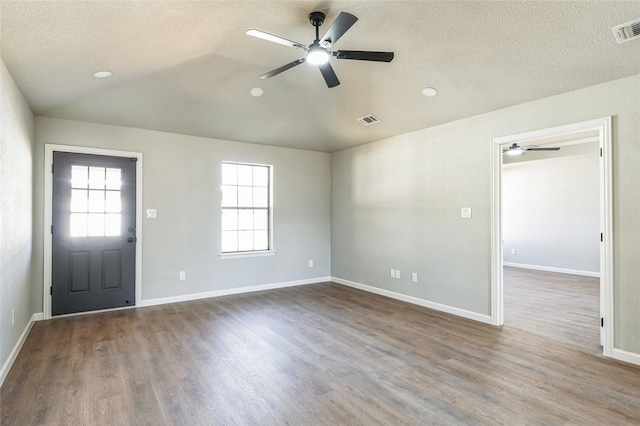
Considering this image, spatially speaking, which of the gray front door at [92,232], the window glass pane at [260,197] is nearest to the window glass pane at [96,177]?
the gray front door at [92,232]

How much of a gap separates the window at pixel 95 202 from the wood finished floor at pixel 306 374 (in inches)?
45.5

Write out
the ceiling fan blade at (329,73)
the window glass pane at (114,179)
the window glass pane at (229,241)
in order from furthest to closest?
the window glass pane at (229,241) < the window glass pane at (114,179) < the ceiling fan blade at (329,73)

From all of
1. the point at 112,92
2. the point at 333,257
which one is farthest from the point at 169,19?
the point at 333,257

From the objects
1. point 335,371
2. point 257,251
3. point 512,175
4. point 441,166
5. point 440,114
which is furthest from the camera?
point 512,175

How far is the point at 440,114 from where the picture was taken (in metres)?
4.27

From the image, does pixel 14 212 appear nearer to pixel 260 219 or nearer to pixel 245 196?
pixel 245 196

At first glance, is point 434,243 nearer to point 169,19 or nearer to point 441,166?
point 441,166

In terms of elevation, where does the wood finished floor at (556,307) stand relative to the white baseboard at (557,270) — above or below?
below

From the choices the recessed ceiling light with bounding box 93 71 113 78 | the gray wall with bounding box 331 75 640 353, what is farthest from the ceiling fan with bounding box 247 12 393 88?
the gray wall with bounding box 331 75 640 353

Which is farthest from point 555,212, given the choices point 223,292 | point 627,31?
point 223,292

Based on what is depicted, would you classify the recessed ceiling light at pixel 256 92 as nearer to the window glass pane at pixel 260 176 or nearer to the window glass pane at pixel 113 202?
the window glass pane at pixel 260 176

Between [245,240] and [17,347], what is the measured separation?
10.4ft

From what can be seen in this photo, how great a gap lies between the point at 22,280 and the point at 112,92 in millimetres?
→ 2227

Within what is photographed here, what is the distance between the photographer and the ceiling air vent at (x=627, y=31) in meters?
2.46
